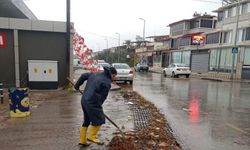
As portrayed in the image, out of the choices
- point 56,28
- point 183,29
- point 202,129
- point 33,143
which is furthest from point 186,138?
point 183,29

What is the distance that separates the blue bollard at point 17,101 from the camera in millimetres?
6984

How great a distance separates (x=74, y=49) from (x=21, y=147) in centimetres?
1019

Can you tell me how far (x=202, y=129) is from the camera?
6387 mm

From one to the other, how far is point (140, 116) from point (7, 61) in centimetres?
886

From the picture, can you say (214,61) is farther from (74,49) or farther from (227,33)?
(74,49)

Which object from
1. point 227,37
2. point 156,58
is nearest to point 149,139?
point 227,37

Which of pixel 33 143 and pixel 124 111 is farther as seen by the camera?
pixel 124 111

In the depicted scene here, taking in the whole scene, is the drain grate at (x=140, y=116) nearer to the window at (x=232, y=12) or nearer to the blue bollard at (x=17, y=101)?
the blue bollard at (x=17, y=101)

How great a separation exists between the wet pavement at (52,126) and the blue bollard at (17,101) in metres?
0.24

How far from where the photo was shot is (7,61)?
12.9 meters

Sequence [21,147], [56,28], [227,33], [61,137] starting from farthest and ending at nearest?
[227,33]
[56,28]
[61,137]
[21,147]

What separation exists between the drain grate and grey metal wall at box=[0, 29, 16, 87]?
24.6 ft

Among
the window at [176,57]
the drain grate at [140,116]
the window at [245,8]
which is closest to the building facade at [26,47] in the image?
the drain grate at [140,116]

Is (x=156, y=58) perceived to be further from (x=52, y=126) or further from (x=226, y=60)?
(x=52, y=126)
